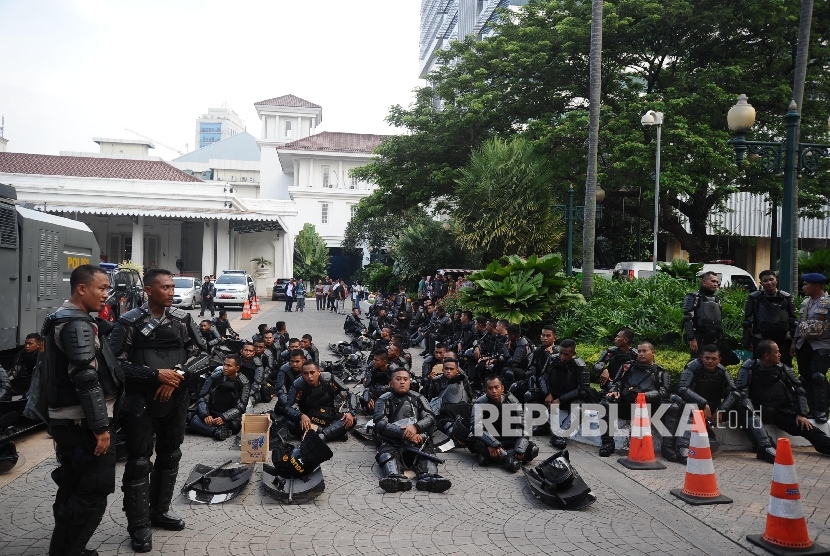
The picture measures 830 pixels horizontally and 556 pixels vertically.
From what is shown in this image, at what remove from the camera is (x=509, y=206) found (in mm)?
20203

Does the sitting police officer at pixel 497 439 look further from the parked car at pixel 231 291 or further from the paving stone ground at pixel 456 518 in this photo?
the parked car at pixel 231 291

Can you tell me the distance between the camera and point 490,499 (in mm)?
6863

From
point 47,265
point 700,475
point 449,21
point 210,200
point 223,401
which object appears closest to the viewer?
point 700,475

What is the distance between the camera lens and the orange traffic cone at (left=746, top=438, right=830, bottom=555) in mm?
5422

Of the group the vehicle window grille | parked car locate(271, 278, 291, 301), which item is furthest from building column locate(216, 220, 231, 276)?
the vehicle window grille

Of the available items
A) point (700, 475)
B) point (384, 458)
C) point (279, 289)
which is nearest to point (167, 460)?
point (384, 458)

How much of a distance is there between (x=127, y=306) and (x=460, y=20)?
45310 mm

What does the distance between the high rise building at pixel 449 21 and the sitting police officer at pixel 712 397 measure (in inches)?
1213

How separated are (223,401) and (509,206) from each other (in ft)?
40.0

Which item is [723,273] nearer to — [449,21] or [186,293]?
[186,293]

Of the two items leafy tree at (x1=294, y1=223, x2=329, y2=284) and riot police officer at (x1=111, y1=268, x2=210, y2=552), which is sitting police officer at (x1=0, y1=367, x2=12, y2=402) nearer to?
riot police officer at (x1=111, y1=268, x2=210, y2=552)

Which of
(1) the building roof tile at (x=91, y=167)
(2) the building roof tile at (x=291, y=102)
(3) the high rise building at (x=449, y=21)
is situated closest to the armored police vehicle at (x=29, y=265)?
(3) the high rise building at (x=449, y=21)

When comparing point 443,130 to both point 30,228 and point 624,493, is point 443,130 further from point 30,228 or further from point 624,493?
point 624,493

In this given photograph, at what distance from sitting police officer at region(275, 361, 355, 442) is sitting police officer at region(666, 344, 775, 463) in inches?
155
